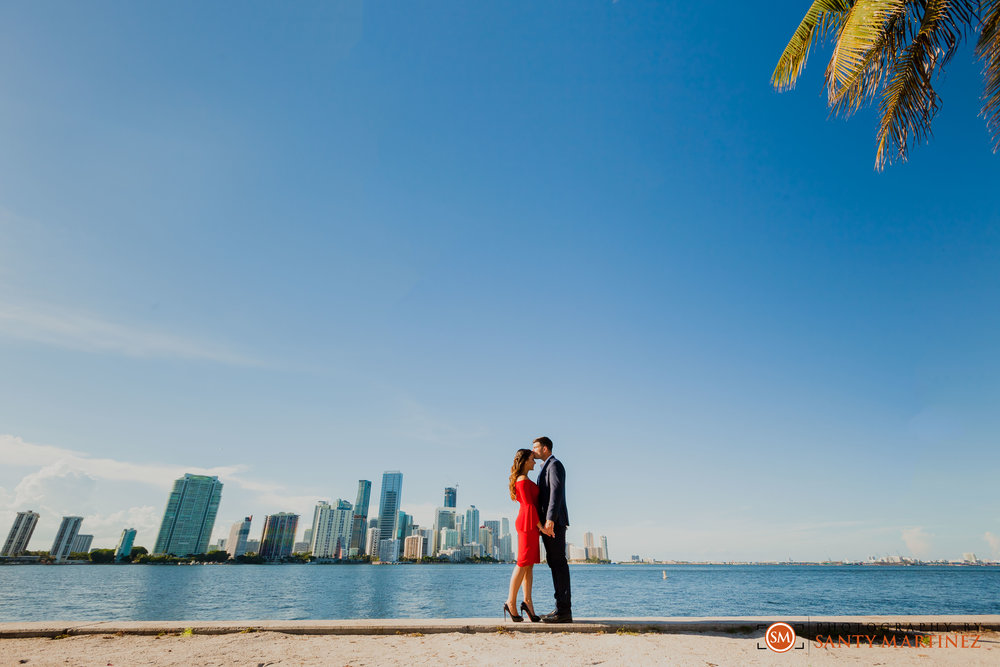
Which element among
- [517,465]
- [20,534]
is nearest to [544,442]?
[517,465]

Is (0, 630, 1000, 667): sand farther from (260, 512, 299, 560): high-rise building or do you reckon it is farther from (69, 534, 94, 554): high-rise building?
(69, 534, 94, 554): high-rise building

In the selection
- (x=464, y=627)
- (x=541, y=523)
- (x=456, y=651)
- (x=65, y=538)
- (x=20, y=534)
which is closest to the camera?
(x=456, y=651)

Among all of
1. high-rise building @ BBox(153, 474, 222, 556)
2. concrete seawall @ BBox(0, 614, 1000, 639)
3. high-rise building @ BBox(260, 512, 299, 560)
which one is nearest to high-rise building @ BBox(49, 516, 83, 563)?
high-rise building @ BBox(153, 474, 222, 556)

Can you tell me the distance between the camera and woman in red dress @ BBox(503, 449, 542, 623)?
5879 mm

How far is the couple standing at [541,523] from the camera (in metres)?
5.92

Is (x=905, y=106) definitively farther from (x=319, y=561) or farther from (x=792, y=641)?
(x=319, y=561)

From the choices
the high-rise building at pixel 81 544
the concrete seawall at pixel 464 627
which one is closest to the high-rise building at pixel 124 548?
the high-rise building at pixel 81 544

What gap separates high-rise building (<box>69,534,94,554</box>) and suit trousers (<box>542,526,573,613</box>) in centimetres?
23584

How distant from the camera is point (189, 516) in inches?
6668

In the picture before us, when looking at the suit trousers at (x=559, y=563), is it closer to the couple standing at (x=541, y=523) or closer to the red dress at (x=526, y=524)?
the couple standing at (x=541, y=523)

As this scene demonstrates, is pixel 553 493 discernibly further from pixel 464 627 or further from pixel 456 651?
pixel 456 651

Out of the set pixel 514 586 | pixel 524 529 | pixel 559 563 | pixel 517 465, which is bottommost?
pixel 514 586

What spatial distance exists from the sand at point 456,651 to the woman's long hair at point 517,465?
5.67 ft

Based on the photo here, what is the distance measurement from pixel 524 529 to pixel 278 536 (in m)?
215
